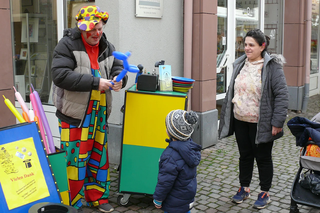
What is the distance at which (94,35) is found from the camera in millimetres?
3551

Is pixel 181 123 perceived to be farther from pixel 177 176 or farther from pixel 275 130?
pixel 275 130

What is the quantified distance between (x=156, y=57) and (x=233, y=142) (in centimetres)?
221

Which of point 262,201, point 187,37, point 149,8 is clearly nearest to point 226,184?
point 262,201

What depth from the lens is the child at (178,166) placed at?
2.91 m

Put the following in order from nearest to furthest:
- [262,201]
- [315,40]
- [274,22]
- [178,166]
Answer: [178,166] < [262,201] < [274,22] < [315,40]

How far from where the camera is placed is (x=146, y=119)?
4000 millimetres

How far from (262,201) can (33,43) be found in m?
4.09

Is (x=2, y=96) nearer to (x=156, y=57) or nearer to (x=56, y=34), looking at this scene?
(x=56, y=34)

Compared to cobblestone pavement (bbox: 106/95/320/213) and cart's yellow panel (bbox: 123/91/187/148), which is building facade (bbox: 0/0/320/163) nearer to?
cobblestone pavement (bbox: 106/95/320/213)

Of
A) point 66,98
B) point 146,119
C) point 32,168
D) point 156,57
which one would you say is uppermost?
point 156,57

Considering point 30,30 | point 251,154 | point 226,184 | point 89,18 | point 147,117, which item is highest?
point 30,30

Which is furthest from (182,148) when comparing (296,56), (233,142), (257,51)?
(296,56)

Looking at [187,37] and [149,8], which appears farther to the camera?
[187,37]

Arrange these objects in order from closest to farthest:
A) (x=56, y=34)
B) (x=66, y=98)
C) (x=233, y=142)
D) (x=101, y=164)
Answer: (x=66, y=98) < (x=101, y=164) < (x=56, y=34) < (x=233, y=142)
